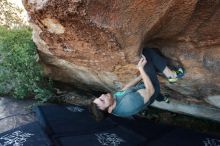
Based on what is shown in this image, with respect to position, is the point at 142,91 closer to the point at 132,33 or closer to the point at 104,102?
the point at 104,102

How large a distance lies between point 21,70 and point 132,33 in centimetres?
320

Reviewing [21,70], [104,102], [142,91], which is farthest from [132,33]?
[21,70]

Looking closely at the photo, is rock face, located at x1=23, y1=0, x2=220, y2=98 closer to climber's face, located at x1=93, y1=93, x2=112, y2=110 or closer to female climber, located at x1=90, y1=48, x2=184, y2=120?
A: female climber, located at x1=90, y1=48, x2=184, y2=120

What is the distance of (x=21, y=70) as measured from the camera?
5.79m

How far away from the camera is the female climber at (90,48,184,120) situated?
3.45 metres

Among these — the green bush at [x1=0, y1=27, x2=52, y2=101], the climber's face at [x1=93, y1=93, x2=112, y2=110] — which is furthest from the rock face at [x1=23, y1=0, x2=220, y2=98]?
the green bush at [x1=0, y1=27, x2=52, y2=101]

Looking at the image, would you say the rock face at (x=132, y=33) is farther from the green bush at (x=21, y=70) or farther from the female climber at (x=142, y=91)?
the green bush at (x=21, y=70)

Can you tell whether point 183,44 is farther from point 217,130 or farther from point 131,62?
point 217,130

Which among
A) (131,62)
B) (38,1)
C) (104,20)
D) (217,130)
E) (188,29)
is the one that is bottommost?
(217,130)

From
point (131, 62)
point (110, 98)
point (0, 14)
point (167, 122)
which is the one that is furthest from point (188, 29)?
point (0, 14)

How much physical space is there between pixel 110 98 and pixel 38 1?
1252 mm

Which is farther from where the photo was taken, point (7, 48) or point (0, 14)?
point (0, 14)

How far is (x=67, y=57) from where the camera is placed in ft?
13.8

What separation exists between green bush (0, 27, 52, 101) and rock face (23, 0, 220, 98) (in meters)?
1.37
